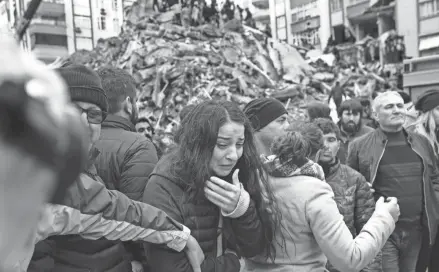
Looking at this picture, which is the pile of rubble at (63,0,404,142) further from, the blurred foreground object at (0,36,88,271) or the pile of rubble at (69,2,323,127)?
the blurred foreground object at (0,36,88,271)

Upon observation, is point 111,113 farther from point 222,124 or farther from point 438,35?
point 438,35

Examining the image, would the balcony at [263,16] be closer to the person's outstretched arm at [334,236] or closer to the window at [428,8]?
the window at [428,8]

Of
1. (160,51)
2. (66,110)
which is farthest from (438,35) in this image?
(66,110)

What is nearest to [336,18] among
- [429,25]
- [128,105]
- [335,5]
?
[335,5]

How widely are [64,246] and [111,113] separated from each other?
1107mm

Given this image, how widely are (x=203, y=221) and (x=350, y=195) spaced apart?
1484mm

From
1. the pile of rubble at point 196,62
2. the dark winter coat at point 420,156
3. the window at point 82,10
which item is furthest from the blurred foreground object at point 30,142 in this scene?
the pile of rubble at point 196,62

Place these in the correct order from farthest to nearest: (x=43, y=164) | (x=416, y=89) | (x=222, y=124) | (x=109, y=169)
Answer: (x=416, y=89) < (x=109, y=169) < (x=222, y=124) < (x=43, y=164)

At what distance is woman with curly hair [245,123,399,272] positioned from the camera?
1929 mm

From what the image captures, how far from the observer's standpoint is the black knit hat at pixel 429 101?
4.04m

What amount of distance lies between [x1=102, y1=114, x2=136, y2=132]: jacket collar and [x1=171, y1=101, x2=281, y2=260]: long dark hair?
1.91 feet

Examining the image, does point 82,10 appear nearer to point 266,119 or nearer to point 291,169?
point 266,119

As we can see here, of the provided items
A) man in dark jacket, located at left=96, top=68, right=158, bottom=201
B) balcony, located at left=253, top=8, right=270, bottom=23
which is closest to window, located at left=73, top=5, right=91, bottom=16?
man in dark jacket, located at left=96, top=68, right=158, bottom=201

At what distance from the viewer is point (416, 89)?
14211 mm
